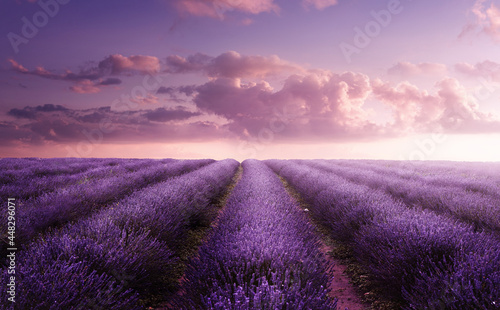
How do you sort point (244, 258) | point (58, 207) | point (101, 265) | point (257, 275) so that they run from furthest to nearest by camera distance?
1. point (58, 207)
2. point (101, 265)
3. point (244, 258)
4. point (257, 275)

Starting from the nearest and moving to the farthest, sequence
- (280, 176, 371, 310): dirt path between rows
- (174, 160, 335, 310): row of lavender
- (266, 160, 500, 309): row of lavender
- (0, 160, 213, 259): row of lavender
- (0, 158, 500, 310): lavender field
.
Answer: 1. (174, 160, 335, 310): row of lavender
2. (0, 158, 500, 310): lavender field
3. (266, 160, 500, 309): row of lavender
4. (280, 176, 371, 310): dirt path between rows
5. (0, 160, 213, 259): row of lavender

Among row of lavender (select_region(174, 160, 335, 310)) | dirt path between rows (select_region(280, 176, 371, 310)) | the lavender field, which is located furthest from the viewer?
dirt path between rows (select_region(280, 176, 371, 310))

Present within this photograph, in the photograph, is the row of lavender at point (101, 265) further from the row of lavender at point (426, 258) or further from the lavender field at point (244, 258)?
the row of lavender at point (426, 258)

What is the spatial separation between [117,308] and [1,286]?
67 cm

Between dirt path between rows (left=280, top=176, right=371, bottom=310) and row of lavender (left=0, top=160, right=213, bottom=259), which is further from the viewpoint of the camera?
row of lavender (left=0, top=160, right=213, bottom=259)

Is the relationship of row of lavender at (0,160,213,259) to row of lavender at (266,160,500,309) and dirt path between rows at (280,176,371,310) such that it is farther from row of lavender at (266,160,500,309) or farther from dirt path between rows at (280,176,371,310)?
row of lavender at (266,160,500,309)

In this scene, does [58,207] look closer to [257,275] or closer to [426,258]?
[257,275]

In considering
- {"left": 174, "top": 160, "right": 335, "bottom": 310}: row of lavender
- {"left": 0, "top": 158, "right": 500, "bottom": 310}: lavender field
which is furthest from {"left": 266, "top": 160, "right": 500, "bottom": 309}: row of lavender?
{"left": 174, "top": 160, "right": 335, "bottom": 310}: row of lavender

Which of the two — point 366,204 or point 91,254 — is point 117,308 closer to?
point 91,254

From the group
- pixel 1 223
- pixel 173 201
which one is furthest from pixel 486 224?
pixel 1 223

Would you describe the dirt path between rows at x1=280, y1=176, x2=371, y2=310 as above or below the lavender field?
below

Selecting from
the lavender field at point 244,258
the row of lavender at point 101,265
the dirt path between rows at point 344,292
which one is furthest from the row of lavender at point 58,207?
the dirt path between rows at point 344,292

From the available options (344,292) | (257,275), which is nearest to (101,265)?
(257,275)

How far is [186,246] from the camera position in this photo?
4.15 meters
